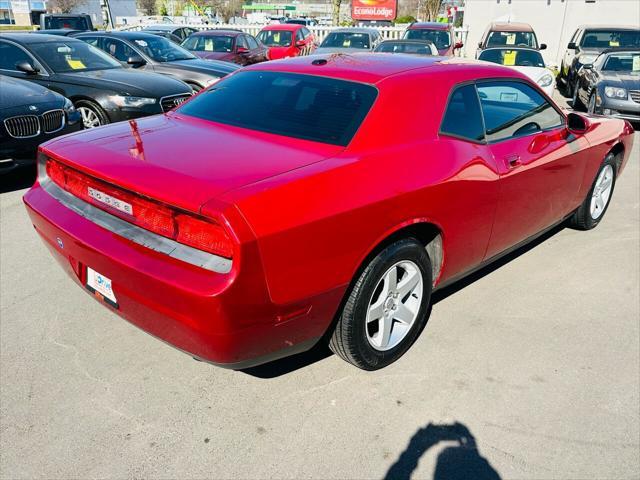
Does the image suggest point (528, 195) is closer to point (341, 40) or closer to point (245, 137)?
point (245, 137)

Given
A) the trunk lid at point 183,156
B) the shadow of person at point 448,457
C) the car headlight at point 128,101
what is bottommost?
the shadow of person at point 448,457

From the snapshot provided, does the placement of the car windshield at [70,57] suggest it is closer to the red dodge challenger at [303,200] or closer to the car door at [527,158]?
the red dodge challenger at [303,200]

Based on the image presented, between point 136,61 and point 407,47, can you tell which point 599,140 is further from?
point 407,47

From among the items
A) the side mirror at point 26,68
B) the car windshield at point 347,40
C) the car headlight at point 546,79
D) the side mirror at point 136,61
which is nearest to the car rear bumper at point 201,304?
the side mirror at point 26,68

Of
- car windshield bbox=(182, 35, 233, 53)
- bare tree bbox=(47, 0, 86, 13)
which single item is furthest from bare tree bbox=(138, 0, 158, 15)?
car windshield bbox=(182, 35, 233, 53)

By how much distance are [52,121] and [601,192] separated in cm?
570

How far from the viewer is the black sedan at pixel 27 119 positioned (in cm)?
→ 558

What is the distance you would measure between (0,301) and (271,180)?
236cm

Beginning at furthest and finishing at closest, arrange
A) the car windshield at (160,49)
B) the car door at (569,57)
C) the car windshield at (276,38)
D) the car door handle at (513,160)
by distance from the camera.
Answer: the car windshield at (276,38) → the car door at (569,57) → the car windshield at (160,49) → the car door handle at (513,160)

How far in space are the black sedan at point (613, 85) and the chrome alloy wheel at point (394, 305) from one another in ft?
28.3

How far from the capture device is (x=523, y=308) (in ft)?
12.5

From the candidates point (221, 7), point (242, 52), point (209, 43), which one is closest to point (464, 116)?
point (242, 52)

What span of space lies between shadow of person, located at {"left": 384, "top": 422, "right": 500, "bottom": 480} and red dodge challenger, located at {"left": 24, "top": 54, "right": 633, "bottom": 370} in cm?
51

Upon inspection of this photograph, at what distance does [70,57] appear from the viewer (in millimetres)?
8047
